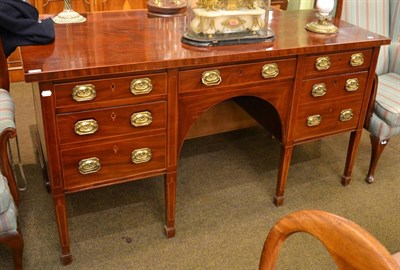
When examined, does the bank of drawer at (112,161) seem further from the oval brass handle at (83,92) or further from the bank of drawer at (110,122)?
the oval brass handle at (83,92)

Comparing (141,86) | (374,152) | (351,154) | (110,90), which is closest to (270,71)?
(141,86)

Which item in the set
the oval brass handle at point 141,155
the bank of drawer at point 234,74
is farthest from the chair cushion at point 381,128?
the oval brass handle at point 141,155

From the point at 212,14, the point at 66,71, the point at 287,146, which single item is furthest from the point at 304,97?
the point at 66,71

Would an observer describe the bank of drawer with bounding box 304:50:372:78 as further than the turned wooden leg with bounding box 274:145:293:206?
No

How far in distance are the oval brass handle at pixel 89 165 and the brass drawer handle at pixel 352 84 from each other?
1091mm

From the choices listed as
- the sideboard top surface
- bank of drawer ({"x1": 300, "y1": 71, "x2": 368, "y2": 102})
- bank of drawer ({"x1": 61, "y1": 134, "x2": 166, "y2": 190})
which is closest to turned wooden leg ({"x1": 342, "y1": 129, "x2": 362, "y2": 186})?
bank of drawer ({"x1": 300, "y1": 71, "x2": 368, "y2": 102})

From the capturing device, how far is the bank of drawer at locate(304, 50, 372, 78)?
1789 millimetres

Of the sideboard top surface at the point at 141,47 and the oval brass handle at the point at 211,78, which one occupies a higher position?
the sideboard top surface at the point at 141,47

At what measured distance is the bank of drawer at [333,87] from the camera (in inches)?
72.6

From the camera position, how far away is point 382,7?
8.21ft

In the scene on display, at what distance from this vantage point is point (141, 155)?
1.62m

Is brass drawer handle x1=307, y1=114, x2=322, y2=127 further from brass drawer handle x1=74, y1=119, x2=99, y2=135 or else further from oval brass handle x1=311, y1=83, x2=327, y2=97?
brass drawer handle x1=74, y1=119, x2=99, y2=135

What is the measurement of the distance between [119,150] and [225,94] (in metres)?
0.44

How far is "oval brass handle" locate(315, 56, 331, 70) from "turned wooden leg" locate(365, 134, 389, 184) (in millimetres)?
565
